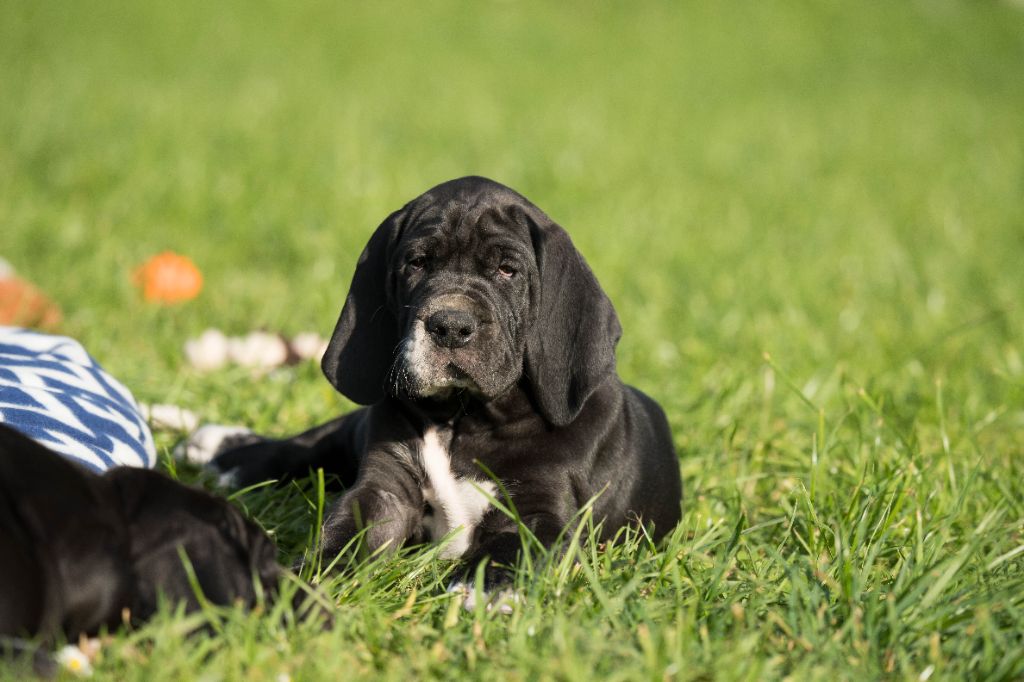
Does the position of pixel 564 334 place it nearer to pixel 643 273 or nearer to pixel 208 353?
pixel 208 353

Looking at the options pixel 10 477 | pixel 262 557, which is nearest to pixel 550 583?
pixel 262 557

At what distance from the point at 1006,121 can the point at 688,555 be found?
1543 centimetres

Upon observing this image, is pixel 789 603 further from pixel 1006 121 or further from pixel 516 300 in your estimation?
pixel 1006 121

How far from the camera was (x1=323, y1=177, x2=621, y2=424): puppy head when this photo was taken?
3416 mm

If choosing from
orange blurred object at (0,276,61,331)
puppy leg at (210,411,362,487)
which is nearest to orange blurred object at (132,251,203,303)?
orange blurred object at (0,276,61,331)

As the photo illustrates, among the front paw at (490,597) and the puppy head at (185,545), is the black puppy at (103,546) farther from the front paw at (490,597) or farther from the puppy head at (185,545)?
the front paw at (490,597)

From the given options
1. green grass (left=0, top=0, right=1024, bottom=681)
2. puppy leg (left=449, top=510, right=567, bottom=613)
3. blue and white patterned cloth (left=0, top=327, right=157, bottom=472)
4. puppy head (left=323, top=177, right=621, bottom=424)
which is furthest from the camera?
puppy head (left=323, top=177, right=621, bottom=424)

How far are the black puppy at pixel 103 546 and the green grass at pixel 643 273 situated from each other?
10 centimetres

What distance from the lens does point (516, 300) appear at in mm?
3572

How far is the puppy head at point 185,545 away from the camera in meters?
2.55

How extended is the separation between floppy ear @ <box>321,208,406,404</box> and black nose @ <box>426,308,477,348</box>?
37 centimetres

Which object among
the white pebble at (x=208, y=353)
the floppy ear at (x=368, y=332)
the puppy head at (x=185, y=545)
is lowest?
the white pebble at (x=208, y=353)

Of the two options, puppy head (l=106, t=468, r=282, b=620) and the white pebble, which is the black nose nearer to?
puppy head (l=106, t=468, r=282, b=620)

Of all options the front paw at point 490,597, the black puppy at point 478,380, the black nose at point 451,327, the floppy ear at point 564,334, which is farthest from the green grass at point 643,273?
the black nose at point 451,327
